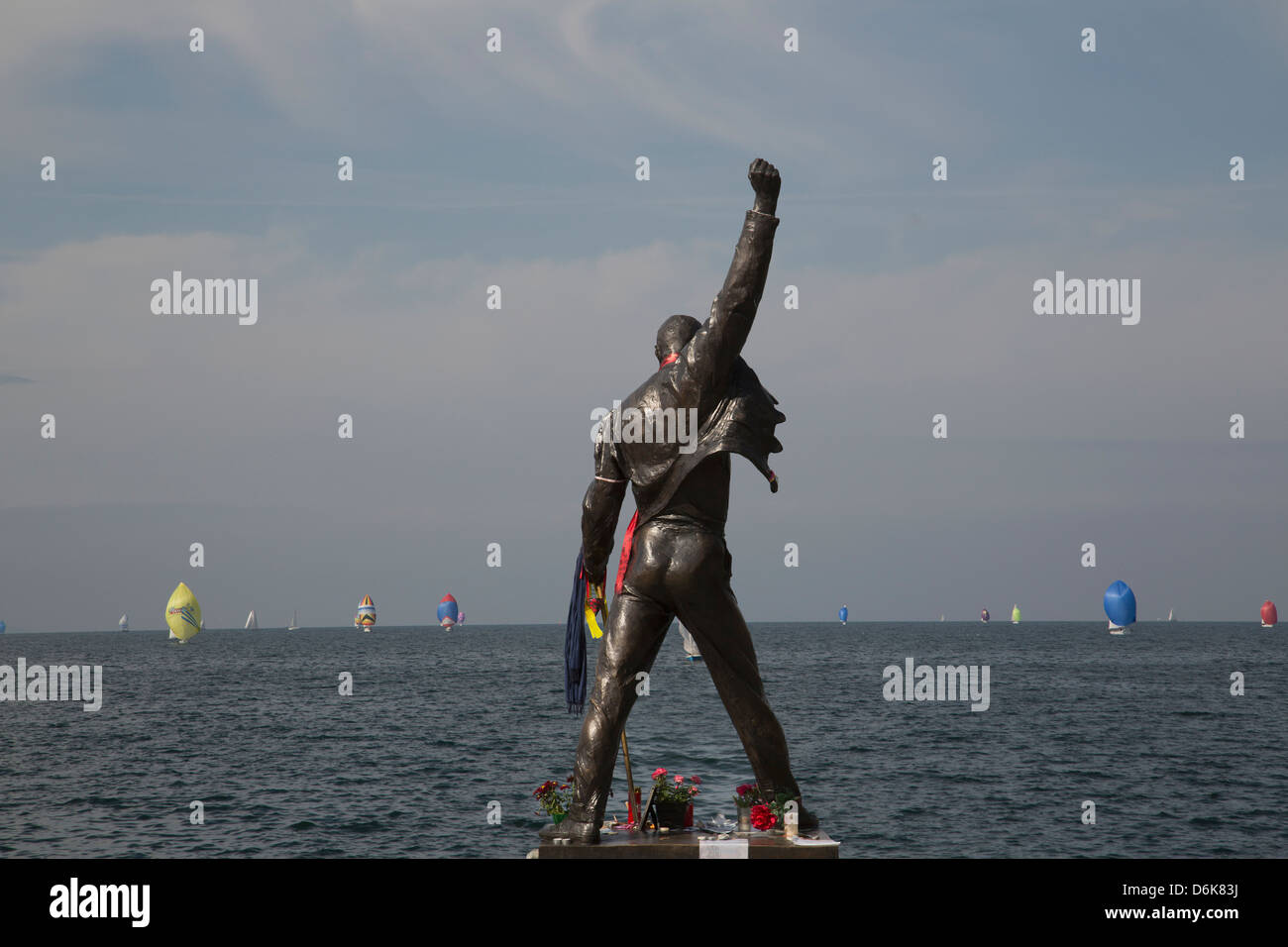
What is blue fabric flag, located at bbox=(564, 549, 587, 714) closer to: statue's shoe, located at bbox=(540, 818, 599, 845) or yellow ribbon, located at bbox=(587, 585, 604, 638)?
yellow ribbon, located at bbox=(587, 585, 604, 638)

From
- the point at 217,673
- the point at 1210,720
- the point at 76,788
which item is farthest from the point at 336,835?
the point at 217,673

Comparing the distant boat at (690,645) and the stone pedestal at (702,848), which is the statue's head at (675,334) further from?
the stone pedestal at (702,848)

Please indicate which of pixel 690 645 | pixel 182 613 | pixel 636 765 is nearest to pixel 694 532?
pixel 636 765

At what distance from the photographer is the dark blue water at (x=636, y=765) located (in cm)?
3238

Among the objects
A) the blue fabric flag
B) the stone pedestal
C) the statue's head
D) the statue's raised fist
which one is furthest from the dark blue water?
the statue's raised fist

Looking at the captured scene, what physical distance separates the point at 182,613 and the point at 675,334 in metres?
134

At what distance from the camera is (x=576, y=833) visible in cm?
1011

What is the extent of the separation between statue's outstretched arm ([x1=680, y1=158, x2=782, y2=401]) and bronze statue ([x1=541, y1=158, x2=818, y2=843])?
11mm

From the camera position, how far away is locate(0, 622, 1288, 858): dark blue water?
106ft

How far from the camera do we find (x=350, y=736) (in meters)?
57.1
